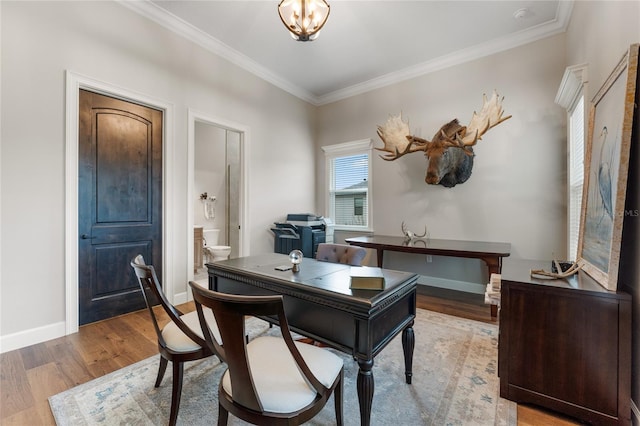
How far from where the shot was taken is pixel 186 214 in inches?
136

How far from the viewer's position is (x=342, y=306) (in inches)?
53.6

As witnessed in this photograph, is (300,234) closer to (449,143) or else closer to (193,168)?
(193,168)

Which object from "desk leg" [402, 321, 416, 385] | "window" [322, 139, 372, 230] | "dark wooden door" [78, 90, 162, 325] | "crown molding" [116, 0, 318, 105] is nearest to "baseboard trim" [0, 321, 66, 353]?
"dark wooden door" [78, 90, 162, 325]

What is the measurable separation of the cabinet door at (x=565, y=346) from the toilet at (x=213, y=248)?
452 cm

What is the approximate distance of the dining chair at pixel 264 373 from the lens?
971mm

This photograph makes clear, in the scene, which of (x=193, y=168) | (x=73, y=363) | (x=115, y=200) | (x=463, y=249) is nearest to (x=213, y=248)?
(x=193, y=168)

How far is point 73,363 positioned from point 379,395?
228 centimetres

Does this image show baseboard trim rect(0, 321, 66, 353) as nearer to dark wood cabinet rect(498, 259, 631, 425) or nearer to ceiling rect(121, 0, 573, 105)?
ceiling rect(121, 0, 573, 105)

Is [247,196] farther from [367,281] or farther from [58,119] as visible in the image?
[367,281]

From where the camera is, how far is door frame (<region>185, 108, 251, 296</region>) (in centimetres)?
347

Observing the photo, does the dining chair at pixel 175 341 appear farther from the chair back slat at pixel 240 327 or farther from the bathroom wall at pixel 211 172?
the bathroom wall at pixel 211 172

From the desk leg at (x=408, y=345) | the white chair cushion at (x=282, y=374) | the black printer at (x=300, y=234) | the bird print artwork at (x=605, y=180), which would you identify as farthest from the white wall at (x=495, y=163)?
the white chair cushion at (x=282, y=374)

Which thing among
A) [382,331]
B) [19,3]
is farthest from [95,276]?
[382,331]

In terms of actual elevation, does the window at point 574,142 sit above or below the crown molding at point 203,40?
below
